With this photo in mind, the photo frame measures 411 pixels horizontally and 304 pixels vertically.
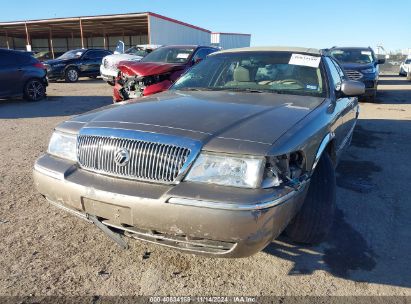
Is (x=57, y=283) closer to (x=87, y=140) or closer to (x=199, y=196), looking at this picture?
(x=87, y=140)

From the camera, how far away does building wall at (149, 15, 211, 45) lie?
2661cm

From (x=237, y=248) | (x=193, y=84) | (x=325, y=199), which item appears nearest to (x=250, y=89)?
(x=193, y=84)

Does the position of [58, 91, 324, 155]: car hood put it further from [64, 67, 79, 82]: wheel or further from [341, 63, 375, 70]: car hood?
[64, 67, 79, 82]: wheel

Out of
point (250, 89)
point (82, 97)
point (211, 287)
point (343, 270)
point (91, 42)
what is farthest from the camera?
point (91, 42)

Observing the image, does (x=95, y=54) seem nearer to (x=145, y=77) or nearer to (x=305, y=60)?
(x=145, y=77)

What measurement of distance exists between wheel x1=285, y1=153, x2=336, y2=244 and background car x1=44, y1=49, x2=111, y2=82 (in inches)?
621

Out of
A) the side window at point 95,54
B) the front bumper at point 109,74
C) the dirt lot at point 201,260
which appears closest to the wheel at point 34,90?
the front bumper at point 109,74

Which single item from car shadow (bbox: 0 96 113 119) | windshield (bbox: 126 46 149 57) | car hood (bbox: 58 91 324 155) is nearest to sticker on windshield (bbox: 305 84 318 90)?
car hood (bbox: 58 91 324 155)

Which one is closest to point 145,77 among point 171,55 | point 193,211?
point 171,55

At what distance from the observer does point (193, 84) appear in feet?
13.5

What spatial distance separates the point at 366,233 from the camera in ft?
10.8

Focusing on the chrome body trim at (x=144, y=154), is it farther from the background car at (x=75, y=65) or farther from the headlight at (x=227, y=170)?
the background car at (x=75, y=65)

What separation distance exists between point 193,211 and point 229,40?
148 feet

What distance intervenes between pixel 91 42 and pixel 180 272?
4550cm
